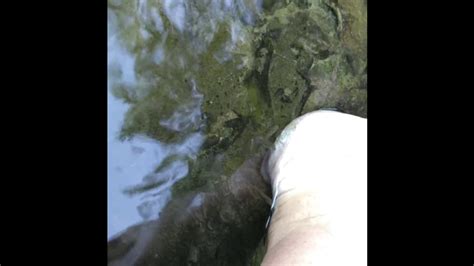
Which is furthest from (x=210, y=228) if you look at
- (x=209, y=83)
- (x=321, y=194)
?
(x=321, y=194)

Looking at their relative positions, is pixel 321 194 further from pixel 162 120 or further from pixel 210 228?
pixel 162 120

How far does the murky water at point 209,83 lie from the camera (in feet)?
9.06

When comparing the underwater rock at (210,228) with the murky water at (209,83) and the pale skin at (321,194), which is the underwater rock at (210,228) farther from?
the pale skin at (321,194)

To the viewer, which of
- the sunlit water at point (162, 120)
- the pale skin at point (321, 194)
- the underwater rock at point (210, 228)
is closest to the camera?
the pale skin at point (321, 194)

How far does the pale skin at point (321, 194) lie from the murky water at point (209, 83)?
1.08 feet

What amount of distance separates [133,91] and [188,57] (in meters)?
0.37

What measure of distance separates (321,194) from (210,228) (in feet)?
3.49

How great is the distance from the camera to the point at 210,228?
2.93 meters

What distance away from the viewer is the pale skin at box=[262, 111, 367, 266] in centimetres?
178

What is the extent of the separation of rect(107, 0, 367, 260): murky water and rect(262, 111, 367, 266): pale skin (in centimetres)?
33

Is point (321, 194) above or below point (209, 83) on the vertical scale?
below

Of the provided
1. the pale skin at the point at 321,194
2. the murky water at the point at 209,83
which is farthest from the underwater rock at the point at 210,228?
the pale skin at the point at 321,194
